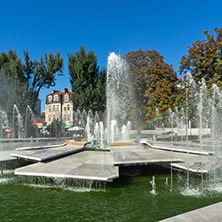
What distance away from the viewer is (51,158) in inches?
421

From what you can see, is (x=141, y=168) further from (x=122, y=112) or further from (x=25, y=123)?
(x=25, y=123)

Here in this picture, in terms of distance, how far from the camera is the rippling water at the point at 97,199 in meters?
5.42

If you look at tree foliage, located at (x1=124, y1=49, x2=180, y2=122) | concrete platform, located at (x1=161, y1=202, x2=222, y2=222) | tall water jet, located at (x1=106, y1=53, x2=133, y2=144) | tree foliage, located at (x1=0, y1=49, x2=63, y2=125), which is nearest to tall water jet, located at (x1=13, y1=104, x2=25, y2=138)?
tree foliage, located at (x1=0, y1=49, x2=63, y2=125)

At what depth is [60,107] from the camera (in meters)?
56.1

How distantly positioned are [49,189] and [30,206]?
1656mm

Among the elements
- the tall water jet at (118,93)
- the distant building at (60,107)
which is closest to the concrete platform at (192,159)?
the tall water jet at (118,93)

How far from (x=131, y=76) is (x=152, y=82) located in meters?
3.01

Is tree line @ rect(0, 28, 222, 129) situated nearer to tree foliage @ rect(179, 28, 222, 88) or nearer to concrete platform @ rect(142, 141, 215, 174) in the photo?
tree foliage @ rect(179, 28, 222, 88)

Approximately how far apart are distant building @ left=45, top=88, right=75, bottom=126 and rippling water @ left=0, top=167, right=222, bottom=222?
152ft

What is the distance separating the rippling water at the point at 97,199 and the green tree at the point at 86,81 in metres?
22.6

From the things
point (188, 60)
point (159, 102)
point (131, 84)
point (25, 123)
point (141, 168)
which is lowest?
point (141, 168)

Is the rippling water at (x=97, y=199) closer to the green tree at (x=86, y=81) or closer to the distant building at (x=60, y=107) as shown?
the green tree at (x=86, y=81)

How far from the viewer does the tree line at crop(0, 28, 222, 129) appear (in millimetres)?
20391

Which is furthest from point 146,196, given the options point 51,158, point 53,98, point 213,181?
point 53,98
